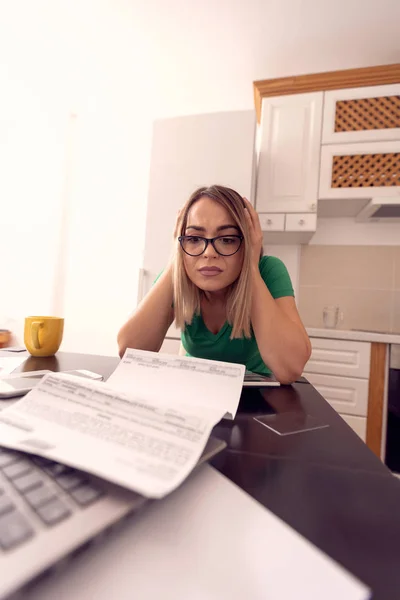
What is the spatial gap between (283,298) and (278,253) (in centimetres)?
155

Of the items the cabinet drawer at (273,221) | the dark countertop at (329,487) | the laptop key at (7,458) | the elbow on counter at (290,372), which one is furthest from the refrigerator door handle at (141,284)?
the laptop key at (7,458)

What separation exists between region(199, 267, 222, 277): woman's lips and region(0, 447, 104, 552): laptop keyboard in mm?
663

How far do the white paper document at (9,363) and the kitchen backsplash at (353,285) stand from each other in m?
2.02

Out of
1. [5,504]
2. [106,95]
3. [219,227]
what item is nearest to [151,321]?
[219,227]

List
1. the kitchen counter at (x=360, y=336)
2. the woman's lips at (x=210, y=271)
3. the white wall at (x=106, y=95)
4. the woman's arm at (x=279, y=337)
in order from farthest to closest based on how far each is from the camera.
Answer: the white wall at (x=106, y=95), the kitchen counter at (x=360, y=336), the woman's lips at (x=210, y=271), the woman's arm at (x=279, y=337)

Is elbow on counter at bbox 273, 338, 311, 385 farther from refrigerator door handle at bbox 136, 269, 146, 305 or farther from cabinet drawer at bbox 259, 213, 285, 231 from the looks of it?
cabinet drawer at bbox 259, 213, 285, 231

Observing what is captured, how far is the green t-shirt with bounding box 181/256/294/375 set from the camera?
0.98 m

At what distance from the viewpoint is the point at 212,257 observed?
874mm

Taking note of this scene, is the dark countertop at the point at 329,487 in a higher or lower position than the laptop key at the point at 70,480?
lower

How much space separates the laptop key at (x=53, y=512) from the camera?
0.61 ft

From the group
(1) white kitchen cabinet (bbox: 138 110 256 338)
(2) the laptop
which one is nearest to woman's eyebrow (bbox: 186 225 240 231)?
(2) the laptop

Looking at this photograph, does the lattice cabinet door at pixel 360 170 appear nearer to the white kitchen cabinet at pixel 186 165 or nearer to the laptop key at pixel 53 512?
the white kitchen cabinet at pixel 186 165

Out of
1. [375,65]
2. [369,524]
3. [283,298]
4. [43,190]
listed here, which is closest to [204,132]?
[375,65]

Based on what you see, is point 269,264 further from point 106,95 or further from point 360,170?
point 106,95
